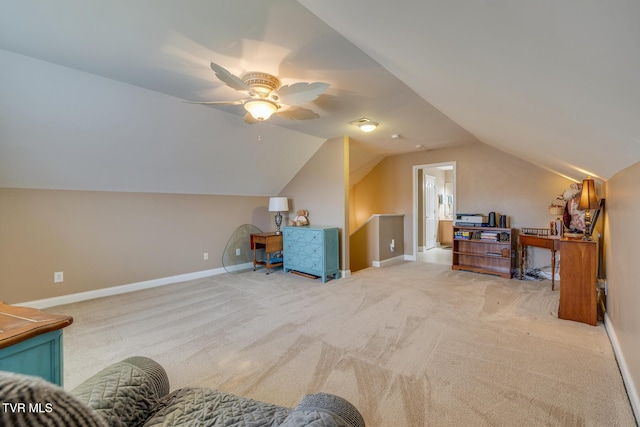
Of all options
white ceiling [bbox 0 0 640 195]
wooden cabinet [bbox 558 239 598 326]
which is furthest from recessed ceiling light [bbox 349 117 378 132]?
wooden cabinet [bbox 558 239 598 326]

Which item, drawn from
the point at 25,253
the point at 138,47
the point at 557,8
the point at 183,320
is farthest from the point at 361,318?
the point at 25,253

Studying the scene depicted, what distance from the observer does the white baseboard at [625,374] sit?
152 cm

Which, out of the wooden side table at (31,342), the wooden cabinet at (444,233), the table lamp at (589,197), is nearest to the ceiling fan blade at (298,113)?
the wooden side table at (31,342)

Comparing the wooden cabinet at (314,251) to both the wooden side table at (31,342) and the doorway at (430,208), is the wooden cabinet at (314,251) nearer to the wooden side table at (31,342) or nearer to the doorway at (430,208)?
the doorway at (430,208)

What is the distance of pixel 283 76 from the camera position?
236cm

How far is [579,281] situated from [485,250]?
2.21m

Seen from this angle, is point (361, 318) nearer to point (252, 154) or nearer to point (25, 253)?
point (252, 154)

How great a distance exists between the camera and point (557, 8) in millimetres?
639

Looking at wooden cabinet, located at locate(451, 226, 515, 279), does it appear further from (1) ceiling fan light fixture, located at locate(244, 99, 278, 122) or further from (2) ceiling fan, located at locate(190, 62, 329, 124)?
(1) ceiling fan light fixture, located at locate(244, 99, 278, 122)

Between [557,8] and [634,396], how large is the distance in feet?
7.12

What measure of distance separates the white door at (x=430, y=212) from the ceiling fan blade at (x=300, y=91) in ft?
19.2

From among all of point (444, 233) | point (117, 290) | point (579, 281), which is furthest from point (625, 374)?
point (444, 233)

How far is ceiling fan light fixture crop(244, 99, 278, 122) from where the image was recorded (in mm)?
2373

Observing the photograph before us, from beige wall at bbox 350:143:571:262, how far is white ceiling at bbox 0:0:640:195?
114cm
